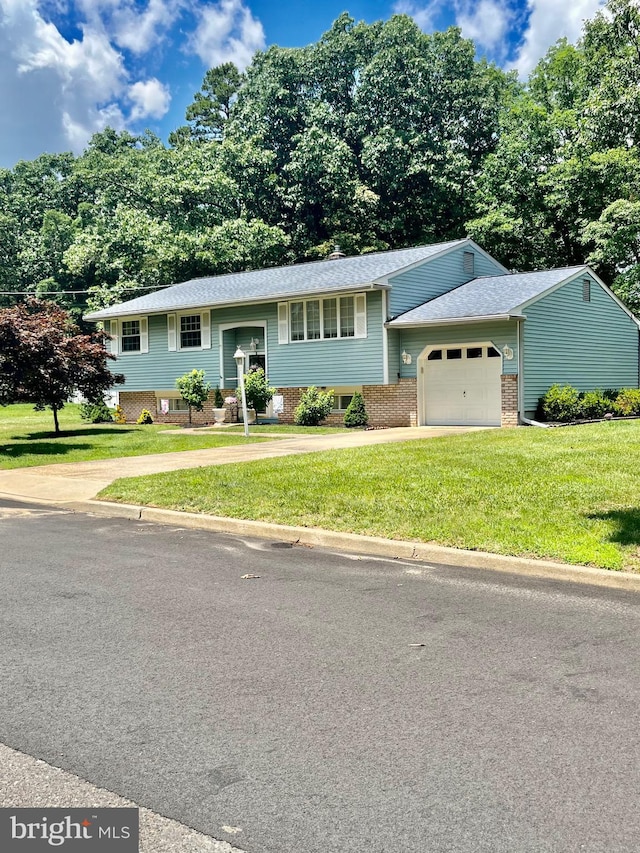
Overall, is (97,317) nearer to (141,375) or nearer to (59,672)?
(141,375)

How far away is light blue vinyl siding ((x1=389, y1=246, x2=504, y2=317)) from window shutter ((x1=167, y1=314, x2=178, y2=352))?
9631mm

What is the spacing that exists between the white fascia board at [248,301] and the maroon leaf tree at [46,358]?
16.8 feet

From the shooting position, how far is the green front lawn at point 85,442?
16719 mm

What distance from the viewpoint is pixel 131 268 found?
43.1 m

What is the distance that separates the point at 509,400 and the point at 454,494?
13.7 m

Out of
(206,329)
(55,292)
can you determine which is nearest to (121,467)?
(206,329)

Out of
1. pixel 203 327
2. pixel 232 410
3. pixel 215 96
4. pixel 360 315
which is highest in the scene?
pixel 215 96

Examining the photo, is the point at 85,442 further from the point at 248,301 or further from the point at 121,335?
the point at 121,335

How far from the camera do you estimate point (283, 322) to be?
27094 millimetres

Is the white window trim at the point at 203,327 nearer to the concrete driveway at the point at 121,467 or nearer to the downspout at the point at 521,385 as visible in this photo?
the concrete driveway at the point at 121,467

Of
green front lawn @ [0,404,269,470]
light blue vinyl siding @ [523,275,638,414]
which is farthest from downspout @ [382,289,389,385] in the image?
green front lawn @ [0,404,269,470]

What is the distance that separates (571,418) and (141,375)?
1708cm

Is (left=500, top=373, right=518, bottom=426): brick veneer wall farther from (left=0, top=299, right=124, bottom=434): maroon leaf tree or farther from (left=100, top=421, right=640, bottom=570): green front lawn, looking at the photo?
(left=0, top=299, right=124, bottom=434): maroon leaf tree

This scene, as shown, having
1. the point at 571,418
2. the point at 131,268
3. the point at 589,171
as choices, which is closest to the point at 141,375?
the point at 131,268
